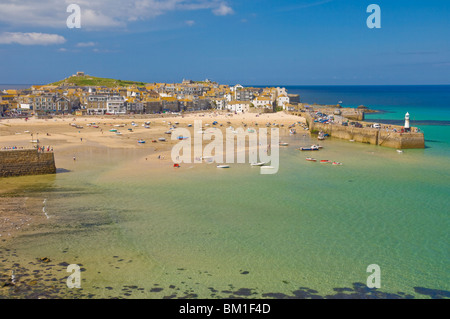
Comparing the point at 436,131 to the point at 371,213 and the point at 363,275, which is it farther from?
the point at 363,275

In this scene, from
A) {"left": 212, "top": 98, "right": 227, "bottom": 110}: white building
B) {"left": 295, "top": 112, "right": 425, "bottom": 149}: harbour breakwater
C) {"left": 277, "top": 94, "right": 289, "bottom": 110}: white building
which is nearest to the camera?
{"left": 295, "top": 112, "right": 425, "bottom": 149}: harbour breakwater

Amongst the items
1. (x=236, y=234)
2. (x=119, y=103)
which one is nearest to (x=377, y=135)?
(x=236, y=234)

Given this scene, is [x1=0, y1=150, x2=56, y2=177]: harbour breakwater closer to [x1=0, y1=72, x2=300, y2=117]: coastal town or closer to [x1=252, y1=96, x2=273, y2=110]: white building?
[x1=0, y1=72, x2=300, y2=117]: coastal town

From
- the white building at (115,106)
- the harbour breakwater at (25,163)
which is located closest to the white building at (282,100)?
the white building at (115,106)

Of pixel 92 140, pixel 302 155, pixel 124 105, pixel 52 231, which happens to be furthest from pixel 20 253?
pixel 124 105

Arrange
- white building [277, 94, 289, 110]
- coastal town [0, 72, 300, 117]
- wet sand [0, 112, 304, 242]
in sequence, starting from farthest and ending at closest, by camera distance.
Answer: white building [277, 94, 289, 110]
coastal town [0, 72, 300, 117]
wet sand [0, 112, 304, 242]

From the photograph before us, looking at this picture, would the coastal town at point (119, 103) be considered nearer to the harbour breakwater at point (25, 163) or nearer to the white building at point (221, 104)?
the white building at point (221, 104)

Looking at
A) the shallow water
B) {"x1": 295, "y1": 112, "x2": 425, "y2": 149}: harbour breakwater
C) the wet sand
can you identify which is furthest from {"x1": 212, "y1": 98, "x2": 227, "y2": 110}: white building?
the shallow water
